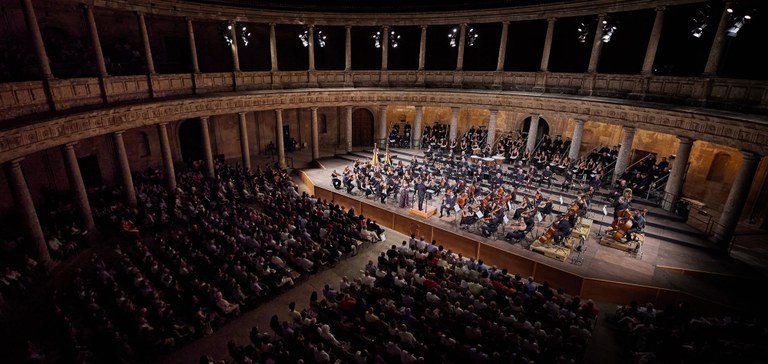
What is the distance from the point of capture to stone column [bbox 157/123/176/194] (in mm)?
20919

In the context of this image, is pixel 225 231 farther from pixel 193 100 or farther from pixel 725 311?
pixel 725 311

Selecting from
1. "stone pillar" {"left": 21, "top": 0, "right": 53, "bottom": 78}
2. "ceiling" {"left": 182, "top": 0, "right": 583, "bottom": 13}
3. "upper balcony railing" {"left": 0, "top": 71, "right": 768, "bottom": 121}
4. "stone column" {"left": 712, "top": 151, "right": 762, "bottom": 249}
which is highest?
Result: "ceiling" {"left": 182, "top": 0, "right": 583, "bottom": 13}

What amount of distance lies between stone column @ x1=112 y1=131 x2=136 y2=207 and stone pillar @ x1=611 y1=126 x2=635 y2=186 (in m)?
26.2

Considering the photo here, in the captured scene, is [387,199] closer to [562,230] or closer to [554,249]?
[554,249]

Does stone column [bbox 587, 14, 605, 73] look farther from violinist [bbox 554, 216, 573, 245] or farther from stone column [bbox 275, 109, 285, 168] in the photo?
stone column [bbox 275, 109, 285, 168]

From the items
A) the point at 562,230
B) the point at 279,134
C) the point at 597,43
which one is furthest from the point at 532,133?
the point at 279,134

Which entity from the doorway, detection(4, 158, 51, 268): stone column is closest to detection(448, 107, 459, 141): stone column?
the doorway

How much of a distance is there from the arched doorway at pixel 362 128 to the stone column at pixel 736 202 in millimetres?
24899

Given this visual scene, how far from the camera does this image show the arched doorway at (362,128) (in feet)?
111

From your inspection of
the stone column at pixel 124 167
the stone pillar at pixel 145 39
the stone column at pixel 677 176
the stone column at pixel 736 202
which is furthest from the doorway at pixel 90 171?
the stone column at pixel 736 202

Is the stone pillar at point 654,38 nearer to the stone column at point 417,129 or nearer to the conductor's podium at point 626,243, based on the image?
the conductor's podium at point 626,243

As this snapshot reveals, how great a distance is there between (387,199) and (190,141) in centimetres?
1588

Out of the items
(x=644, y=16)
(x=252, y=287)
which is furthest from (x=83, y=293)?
(x=644, y=16)

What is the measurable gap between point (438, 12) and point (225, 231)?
20234 millimetres
